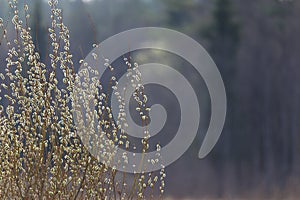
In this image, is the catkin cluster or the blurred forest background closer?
the catkin cluster

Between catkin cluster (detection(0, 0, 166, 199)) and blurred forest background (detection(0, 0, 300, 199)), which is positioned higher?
blurred forest background (detection(0, 0, 300, 199))

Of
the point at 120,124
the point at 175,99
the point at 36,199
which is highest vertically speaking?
the point at 175,99

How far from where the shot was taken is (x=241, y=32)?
24.5 m

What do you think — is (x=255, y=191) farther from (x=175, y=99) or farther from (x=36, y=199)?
(x=36, y=199)

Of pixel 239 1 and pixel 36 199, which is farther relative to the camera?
pixel 239 1

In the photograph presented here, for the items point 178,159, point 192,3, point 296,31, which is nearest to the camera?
point 178,159

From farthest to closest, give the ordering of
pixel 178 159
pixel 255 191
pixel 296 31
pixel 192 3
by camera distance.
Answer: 1. pixel 192 3
2. pixel 296 31
3. pixel 178 159
4. pixel 255 191

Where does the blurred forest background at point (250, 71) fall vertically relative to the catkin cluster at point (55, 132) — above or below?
above

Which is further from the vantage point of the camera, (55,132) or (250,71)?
(250,71)

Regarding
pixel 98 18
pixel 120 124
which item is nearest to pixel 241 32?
pixel 98 18

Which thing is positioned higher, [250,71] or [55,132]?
[250,71]

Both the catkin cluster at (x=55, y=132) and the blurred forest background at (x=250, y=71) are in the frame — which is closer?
the catkin cluster at (x=55, y=132)

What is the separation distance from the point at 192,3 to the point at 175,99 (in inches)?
152

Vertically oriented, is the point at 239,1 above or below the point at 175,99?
above
